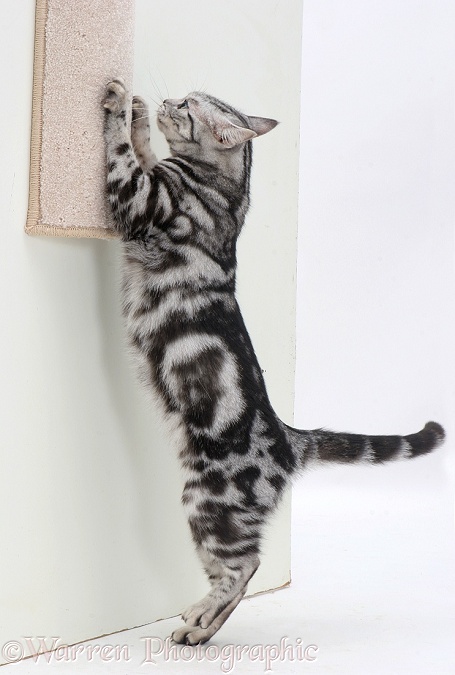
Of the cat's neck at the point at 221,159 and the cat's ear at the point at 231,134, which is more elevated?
the cat's ear at the point at 231,134

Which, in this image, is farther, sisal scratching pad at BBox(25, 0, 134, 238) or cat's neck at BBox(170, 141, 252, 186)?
cat's neck at BBox(170, 141, 252, 186)

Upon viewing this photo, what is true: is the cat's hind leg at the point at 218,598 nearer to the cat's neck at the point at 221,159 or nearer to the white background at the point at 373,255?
the cat's neck at the point at 221,159

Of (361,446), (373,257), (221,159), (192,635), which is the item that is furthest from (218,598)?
(373,257)

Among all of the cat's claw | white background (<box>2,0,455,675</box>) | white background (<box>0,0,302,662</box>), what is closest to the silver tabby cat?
the cat's claw

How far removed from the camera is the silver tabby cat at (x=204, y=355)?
7.78 feet

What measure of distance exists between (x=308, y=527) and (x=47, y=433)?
1.81 metres

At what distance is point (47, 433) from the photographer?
2.27m

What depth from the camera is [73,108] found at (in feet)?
7.35

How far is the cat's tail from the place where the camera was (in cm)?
250

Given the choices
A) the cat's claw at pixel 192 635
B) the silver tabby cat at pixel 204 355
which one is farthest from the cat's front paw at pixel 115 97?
the cat's claw at pixel 192 635

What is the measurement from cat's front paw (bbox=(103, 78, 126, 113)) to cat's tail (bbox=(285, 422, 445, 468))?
3.00 ft

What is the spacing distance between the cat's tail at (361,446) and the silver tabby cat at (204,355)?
87 mm

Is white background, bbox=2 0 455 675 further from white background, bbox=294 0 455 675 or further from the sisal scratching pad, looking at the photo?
the sisal scratching pad

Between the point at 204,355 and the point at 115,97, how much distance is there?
644 mm
